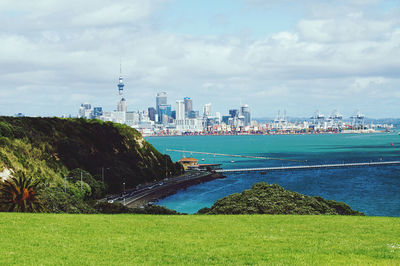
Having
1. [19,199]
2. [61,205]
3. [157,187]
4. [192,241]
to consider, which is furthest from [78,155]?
[192,241]

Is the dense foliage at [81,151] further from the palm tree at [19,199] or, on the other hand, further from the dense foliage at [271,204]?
the dense foliage at [271,204]

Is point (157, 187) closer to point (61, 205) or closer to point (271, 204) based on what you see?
point (271, 204)

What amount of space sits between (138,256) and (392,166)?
14522 cm

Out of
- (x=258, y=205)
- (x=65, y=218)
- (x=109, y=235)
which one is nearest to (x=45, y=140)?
(x=258, y=205)

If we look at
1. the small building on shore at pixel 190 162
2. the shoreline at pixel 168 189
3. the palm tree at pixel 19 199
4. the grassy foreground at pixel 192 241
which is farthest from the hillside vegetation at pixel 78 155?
the grassy foreground at pixel 192 241

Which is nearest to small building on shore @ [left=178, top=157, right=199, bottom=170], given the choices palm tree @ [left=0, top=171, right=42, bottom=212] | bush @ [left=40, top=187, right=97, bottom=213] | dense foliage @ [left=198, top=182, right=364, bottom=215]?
dense foliage @ [left=198, top=182, right=364, bottom=215]

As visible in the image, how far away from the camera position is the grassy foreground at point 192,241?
1220 cm

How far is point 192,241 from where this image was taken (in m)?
15.0

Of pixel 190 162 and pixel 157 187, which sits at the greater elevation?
pixel 190 162

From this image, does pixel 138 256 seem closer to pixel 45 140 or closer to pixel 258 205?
pixel 258 205

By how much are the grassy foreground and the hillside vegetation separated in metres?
30.5

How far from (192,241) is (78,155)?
71.5 m

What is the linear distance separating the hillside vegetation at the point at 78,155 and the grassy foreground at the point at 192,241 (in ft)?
100

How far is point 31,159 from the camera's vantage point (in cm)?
6781
